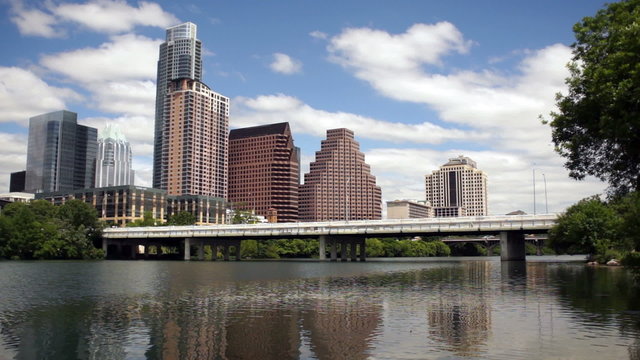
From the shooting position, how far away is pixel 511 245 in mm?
143250

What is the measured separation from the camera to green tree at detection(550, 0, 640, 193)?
34.2m

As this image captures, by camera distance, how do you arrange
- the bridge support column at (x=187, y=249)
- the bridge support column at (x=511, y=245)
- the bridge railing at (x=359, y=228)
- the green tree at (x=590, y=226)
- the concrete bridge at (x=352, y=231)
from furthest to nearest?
1. the bridge support column at (x=187, y=249)
2. the bridge support column at (x=511, y=245)
3. the concrete bridge at (x=352, y=231)
4. the bridge railing at (x=359, y=228)
5. the green tree at (x=590, y=226)

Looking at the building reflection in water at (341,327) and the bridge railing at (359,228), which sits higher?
the bridge railing at (359,228)

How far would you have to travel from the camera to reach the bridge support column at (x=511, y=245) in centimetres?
14050

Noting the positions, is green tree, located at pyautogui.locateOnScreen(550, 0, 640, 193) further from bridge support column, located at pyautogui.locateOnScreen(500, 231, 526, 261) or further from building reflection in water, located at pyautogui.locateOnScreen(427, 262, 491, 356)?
bridge support column, located at pyautogui.locateOnScreen(500, 231, 526, 261)

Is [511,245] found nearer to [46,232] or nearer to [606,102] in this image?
[606,102]

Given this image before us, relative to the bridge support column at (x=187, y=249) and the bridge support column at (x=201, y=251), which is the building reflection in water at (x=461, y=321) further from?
the bridge support column at (x=201, y=251)

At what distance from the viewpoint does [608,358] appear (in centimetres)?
2205

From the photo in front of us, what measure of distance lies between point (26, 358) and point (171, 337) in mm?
6415

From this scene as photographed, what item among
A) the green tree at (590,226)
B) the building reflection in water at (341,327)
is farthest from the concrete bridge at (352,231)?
the building reflection in water at (341,327)

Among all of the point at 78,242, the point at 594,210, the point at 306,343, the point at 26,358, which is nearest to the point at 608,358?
the point at 306,343

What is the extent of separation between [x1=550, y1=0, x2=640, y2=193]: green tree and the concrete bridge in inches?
3611

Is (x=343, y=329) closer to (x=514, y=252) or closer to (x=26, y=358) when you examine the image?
(x=26, y=358)

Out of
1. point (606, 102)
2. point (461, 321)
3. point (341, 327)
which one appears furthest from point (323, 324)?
point (606, 102)
